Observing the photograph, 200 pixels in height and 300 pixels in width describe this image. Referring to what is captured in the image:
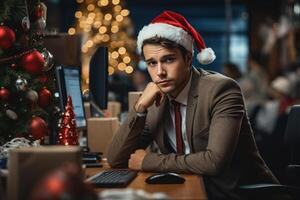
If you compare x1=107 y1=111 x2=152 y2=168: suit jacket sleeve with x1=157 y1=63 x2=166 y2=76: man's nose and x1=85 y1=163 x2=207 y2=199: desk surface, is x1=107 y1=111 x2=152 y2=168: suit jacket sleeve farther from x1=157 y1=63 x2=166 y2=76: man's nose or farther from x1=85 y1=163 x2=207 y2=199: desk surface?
x1=85 y1=163 x2=207 y2=199: desk surface

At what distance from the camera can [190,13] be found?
1670 cm

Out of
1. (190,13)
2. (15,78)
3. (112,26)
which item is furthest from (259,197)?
(190,13)

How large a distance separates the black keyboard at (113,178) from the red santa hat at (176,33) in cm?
70

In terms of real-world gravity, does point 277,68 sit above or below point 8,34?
below

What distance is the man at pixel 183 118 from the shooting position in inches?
125

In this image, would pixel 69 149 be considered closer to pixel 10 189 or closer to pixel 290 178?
pixel 10 189

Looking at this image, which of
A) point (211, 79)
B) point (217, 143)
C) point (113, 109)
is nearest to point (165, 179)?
point (217, 143)

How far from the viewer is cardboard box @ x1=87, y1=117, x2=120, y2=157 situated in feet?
13.9

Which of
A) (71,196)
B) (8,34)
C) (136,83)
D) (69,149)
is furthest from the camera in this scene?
(136,83)

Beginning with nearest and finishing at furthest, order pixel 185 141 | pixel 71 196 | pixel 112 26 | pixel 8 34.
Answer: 1. pixel 71 196
2. pixel 8 34
3. pixel 185 141
4. pixel 112 26

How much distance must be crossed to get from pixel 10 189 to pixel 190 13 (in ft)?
48.8

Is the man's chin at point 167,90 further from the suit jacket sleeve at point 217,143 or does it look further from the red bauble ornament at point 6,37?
the red bauble ornament at point 6,37

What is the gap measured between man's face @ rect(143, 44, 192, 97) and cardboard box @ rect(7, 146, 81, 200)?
1309mm

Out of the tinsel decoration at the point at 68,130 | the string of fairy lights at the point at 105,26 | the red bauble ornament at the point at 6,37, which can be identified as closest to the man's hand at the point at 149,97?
the tinsel decoration at the point at 68,130
